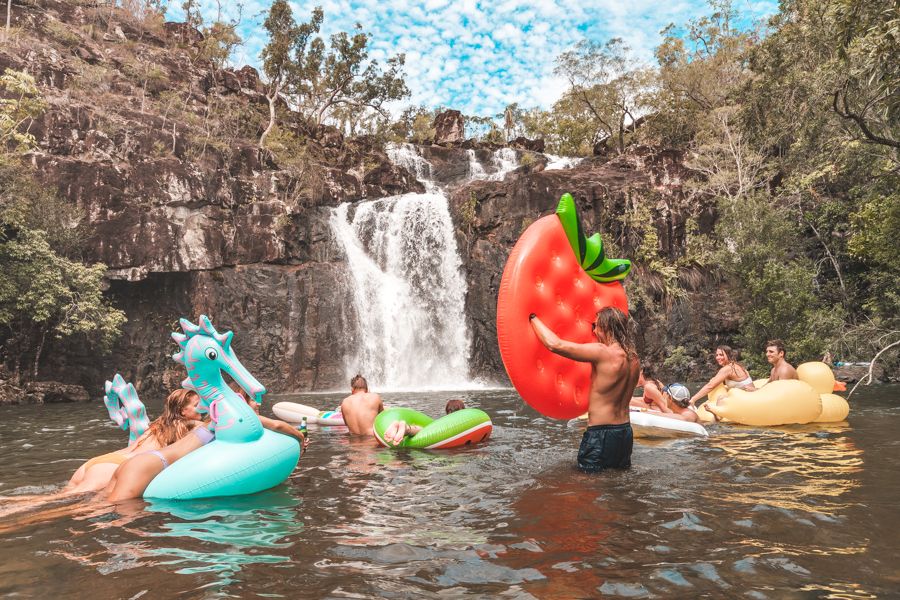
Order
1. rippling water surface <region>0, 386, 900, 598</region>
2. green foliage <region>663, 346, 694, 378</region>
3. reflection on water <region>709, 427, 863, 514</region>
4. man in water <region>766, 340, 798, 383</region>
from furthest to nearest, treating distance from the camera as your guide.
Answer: green foliage <region>663, 346, 694, 378</region> < man in water <region>766, 340, 798, 383</region> < reflection on water <region>709, 427, 863, 514</region> < rippling water surface <region>0, 386, 900, 598</region>

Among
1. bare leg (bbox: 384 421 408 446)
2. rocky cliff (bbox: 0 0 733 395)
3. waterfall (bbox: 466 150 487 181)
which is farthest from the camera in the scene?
waterfall (bbox: 466 150 487 181)

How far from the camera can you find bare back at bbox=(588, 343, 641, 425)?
16.3ft

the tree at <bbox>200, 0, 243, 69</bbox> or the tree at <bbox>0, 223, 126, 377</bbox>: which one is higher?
the tree at <bbox>200, 0, 243, 69</bbox>

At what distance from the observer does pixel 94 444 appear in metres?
8.45

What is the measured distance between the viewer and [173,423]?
5.17 m

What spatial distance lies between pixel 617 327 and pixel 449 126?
37721 mm

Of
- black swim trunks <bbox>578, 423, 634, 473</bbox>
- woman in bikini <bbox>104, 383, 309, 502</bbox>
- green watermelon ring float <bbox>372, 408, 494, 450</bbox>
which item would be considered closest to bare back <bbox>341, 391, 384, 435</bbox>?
green watermelon ring float <bbox>372, 408, 494, 450</bbox>

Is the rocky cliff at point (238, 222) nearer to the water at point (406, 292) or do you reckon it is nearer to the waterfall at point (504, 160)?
the water at point (406, 292)

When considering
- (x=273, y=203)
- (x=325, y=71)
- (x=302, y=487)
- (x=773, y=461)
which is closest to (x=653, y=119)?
(x=325, y=71)

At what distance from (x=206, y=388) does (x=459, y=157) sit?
29.1 m

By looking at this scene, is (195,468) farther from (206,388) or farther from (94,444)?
(94,444)

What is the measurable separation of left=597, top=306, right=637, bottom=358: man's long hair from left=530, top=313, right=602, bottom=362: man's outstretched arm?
0.22 m

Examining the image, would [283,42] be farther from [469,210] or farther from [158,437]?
[158,437]

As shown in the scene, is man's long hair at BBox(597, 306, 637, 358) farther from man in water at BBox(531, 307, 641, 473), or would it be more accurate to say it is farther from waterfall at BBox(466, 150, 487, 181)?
waterfall at BBox(466, 150, 487, 181)
